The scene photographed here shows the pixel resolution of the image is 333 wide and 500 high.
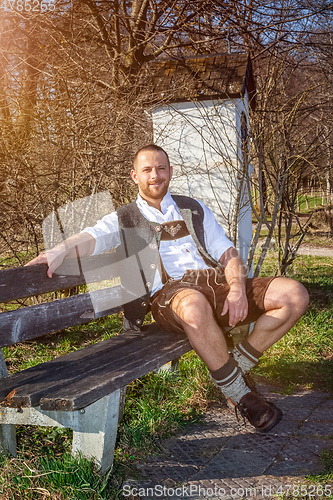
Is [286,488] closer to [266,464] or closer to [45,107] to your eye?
[266,464]

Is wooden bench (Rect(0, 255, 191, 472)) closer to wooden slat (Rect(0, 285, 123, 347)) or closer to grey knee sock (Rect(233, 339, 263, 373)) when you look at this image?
wooden slat (Rect(0, 285, 123, 347))

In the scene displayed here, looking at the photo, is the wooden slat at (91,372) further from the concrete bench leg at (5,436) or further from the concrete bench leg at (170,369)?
the concrete bench leg at (170,369)

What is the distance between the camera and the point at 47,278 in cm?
274

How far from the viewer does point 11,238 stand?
434cm

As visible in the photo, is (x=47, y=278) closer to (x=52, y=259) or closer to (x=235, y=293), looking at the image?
(x=52, y=259)

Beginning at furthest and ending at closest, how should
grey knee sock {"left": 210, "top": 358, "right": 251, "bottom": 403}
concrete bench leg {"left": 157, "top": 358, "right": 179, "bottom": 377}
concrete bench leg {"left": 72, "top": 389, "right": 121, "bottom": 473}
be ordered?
1. concrete bench leg {"left": 157, "top": 358, "right": 179, "bottom": 377}
2. grey knee sock {"left": 210, "top": 358, "right": 251, "bottom": 403}
3. concrete bench leg {"left": 72, "top": 389, "right": 121, "bottom": 473}

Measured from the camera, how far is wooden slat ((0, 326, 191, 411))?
1920 mm

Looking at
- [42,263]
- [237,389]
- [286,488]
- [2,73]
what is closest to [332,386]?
[237,389]

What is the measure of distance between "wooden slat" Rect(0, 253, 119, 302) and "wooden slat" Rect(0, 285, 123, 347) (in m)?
0.09

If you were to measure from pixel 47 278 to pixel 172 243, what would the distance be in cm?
86

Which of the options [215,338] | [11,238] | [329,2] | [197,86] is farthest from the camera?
[197,86]

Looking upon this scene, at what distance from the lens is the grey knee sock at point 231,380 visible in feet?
8.43

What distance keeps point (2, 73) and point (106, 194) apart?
160 cm

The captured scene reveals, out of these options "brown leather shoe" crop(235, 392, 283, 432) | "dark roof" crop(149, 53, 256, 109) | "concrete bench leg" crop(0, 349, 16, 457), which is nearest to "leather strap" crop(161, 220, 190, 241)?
"brown leather shoe" crop(235, 392, 283, 432)
